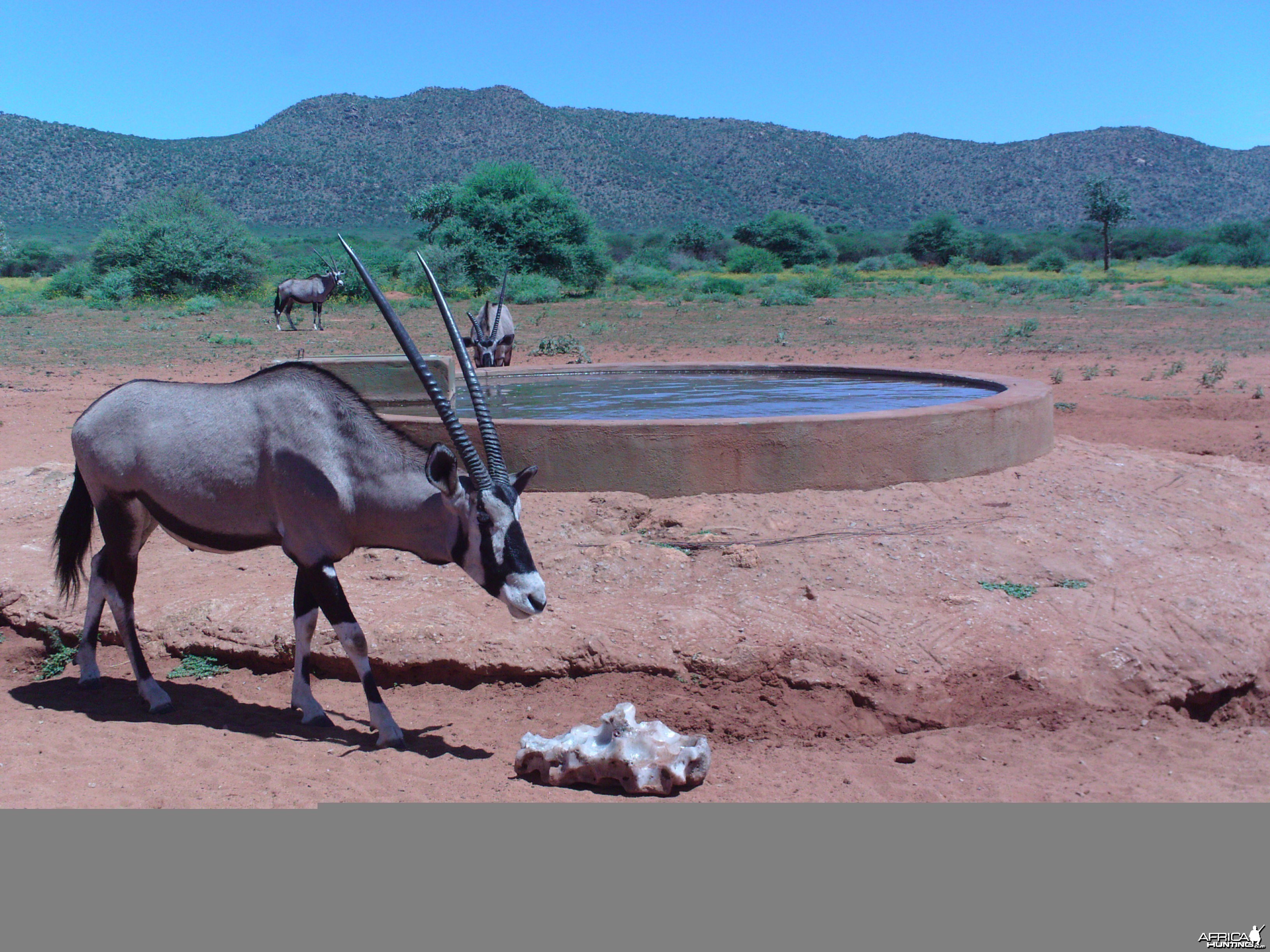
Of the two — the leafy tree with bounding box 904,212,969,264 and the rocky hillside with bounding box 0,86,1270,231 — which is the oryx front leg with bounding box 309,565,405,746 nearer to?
the leafy tree with bounding box 904,212,969,264

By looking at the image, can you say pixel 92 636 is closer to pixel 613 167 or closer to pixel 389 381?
pixel 389 381

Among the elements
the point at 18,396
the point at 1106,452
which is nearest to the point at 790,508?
the point at 1106,452

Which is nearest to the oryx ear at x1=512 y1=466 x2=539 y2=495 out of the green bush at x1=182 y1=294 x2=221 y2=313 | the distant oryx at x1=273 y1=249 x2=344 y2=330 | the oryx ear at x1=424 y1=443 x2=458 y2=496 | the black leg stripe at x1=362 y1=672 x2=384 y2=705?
the oryx ear at x1=424 y1=443 x2=458 y2=496

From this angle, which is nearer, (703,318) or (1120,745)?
(1120,745)

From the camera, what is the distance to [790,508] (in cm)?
566

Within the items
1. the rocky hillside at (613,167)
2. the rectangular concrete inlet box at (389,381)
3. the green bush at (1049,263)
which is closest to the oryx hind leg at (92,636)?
→ the rectangular concrete inlet box at (389,381)

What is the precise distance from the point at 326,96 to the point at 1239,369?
85.8m

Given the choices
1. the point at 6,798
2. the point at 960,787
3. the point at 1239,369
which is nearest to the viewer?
the point at 6,798

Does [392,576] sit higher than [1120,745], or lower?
higher

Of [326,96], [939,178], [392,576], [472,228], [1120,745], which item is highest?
[326,96]

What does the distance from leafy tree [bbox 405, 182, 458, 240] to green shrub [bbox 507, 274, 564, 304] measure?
8.36m

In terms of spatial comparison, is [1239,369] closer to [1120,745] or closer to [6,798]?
[1120,745]

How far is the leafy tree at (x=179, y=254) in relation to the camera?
3052 cm

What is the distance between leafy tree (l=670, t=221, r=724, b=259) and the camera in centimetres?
5094
